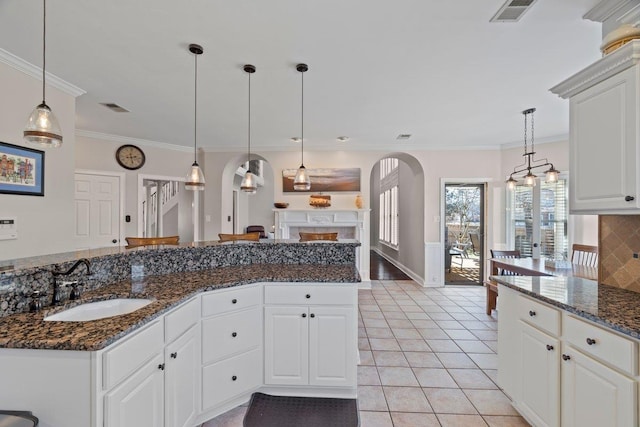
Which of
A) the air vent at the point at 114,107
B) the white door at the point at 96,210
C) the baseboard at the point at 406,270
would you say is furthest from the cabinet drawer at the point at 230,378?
the baseboard at the point at 406,270

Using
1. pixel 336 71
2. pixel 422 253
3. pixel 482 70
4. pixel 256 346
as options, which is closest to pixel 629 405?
pixel 256 346

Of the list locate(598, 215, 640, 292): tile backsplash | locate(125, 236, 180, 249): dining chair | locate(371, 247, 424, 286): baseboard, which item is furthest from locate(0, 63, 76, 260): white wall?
locate(371, 247, 424, 286): baseboard

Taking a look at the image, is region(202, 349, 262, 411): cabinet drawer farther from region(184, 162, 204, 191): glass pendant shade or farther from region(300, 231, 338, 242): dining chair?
region(184, 162, 204, 191): glass pendant shade

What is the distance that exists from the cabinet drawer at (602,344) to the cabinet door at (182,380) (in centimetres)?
203

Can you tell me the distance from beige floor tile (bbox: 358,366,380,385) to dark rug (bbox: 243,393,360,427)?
352mm

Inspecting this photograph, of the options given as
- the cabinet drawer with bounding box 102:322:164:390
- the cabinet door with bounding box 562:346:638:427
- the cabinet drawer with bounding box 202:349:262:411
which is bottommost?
the cabinet drawer with bounding box 202:349:262:411

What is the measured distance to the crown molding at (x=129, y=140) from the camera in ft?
15.2

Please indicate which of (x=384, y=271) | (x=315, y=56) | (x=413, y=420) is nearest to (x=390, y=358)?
(x=413, y=420)

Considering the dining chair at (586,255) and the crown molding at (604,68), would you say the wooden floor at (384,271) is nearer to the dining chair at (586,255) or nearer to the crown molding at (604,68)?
the dining chair at (586,255)

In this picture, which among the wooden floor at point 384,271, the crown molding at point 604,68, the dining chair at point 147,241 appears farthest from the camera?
the wooden floor at point 384,271

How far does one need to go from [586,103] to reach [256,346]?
2.54 meters

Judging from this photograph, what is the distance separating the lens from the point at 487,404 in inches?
82.1

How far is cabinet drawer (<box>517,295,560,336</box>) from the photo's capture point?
1.55m

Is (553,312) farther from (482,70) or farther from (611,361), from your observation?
(482,70)
